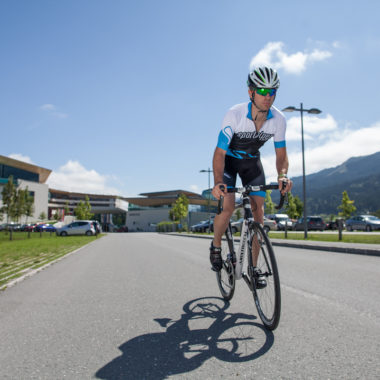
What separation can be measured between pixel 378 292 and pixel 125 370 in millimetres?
3780

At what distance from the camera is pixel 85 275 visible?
7098mm

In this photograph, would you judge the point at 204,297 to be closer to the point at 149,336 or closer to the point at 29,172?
the point at 149,336

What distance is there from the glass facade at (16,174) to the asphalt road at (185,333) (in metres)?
70.0

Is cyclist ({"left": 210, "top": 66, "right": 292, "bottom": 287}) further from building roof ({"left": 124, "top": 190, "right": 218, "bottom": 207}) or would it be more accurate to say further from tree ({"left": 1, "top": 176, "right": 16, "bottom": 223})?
building roof ({"left": 124, "top": 190, "right": 218, "bottom": 207})

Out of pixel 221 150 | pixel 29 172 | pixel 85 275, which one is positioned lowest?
pixel 85 275

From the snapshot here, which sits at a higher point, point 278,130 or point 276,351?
point 278,130

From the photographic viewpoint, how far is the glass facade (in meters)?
68.5

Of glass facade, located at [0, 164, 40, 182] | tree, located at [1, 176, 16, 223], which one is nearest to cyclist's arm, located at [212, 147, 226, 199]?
tree, located at [1, 176, 16, 223]

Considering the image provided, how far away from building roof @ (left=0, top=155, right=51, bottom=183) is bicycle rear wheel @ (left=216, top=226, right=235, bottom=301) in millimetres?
72775

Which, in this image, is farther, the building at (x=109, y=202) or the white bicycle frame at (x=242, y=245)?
the building at (x=109, y=202)

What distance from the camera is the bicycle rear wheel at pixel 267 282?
2857 mm

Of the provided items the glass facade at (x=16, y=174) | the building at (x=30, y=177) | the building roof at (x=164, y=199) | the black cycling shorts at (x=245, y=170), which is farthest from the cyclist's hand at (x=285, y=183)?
the building roof at (x=164, y=199)

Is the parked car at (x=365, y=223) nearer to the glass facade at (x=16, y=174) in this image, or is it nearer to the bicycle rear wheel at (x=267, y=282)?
the bicycle rear wheel at (x=267, y=282)

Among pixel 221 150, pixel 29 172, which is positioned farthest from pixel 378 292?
pixel 29 172
